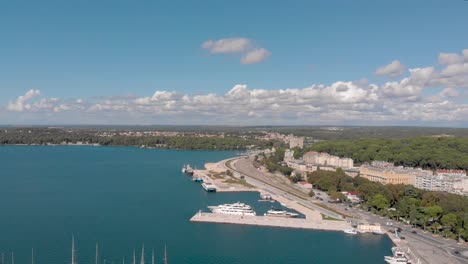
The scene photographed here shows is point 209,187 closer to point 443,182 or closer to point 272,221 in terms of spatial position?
point 272,221

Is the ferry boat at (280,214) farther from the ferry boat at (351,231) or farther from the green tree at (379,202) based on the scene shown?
the green tree at (379,202)

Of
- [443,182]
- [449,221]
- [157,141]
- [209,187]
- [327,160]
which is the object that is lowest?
[209,187]

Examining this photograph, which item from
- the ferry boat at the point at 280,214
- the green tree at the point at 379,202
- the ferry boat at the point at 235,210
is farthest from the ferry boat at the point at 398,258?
the ferry boat at the point at 235,210

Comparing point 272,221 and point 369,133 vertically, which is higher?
point 369,133

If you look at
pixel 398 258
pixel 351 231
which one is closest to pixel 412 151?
pixel 351 231

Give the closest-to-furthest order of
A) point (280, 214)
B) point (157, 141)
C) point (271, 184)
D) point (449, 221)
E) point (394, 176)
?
point (449, 221) → point (280, 214) → point (394, 176) → point (271, 184) → point (157, 141)

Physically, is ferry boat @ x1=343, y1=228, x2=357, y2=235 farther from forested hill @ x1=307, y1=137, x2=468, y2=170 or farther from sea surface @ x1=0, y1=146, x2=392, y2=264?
forested hill @ x1=307, y1=137, x2=468, y2=170
